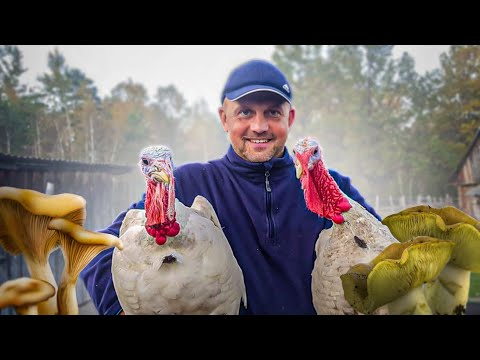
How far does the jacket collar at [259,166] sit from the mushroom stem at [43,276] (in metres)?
1.10

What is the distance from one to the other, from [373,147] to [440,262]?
3.51 feet

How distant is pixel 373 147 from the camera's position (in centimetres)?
259

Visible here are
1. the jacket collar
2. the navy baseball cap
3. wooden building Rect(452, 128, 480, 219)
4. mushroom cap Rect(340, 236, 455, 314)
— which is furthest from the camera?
wooden building Rect(452, 128, 480, 219)

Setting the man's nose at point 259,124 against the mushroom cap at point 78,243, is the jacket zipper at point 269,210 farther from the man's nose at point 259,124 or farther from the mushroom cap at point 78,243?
the mushroom cap at point 78,243

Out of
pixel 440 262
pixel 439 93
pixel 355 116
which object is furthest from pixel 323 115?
pixel 440 262

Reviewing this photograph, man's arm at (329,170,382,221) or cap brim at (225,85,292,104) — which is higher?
cap brim at (225,85,292,104)

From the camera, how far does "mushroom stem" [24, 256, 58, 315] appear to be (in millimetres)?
1838

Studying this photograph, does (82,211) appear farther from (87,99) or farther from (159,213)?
(87,99)

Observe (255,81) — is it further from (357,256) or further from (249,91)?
(357,256)

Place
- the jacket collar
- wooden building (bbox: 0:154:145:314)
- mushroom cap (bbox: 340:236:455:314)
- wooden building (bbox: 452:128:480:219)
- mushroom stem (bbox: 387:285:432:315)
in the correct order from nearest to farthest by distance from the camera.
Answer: mushroom cap (bbox: 340:236:455:314) < mushroom stem (bbox: 387:285:432:315) < wooden building (bbox: 0:154:145:314) < the jacket collar < wooden building (bbox: 452:128:480:219)

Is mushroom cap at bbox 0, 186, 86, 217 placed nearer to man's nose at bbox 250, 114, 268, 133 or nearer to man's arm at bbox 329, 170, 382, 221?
man's nose at bbox 250, 114, 268, 133

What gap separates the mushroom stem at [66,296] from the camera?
6.15 ft

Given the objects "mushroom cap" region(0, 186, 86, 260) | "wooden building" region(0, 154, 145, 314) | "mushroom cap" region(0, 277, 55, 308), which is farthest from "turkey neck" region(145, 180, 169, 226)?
"mushroom cap" region(0, 277, 55, 308)

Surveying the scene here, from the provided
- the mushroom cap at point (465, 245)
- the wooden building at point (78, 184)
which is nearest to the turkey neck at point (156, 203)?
the wooden building at point (78, 184)
